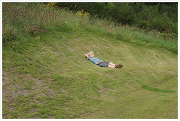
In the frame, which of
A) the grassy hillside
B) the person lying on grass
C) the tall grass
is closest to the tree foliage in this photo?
the tall grass

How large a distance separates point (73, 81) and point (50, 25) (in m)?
5.21

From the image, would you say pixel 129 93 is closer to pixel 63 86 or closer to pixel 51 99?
pixel 63 86

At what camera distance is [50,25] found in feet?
33.7

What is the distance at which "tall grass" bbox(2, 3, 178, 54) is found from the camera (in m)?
8.12

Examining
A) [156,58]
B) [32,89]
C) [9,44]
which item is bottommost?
[156,58]

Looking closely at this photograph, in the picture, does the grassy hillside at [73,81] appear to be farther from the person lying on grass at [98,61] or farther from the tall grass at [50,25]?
the person lying on grass at [98,61]

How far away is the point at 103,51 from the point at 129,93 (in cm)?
444

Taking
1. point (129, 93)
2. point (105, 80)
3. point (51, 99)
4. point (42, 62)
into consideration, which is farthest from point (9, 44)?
point (129, 93)

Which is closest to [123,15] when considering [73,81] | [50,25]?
[50,25]

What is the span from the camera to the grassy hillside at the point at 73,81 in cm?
457

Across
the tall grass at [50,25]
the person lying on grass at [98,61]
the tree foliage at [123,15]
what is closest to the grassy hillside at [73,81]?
the tall grass at [50,25]

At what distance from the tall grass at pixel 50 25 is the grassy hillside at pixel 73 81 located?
11 centimetres

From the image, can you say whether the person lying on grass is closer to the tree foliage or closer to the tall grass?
the tall grass

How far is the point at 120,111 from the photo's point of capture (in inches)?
185
